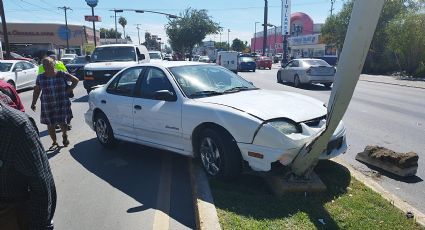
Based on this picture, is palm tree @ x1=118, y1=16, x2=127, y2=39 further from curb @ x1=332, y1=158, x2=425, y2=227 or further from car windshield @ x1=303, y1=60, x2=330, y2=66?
curb @ x1=332, y1=158, x2=425, y2=227

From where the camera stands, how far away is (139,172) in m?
5.98

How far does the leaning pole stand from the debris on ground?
5.63 feet

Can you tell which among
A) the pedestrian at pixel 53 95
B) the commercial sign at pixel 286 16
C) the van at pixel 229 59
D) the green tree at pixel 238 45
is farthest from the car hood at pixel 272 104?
the green tree at pixel 238 45

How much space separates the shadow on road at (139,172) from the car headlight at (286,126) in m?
1.34

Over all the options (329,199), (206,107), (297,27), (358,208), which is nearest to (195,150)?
(206,107)

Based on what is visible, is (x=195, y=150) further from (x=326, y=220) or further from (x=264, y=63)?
(x=264, y=63)

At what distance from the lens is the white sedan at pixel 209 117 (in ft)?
15.5

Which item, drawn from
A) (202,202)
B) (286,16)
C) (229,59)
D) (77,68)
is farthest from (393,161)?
(286,16)

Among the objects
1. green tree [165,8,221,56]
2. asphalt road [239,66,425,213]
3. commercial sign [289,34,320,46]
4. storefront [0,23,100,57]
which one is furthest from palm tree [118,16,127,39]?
asphalt road [239,66,425,213]

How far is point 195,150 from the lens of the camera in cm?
556

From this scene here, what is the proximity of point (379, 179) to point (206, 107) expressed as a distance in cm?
250

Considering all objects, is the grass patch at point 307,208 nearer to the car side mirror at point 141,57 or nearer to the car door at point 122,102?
the car door at point 122,102

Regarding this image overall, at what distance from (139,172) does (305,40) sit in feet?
221

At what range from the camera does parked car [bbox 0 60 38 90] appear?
57.8 feet
